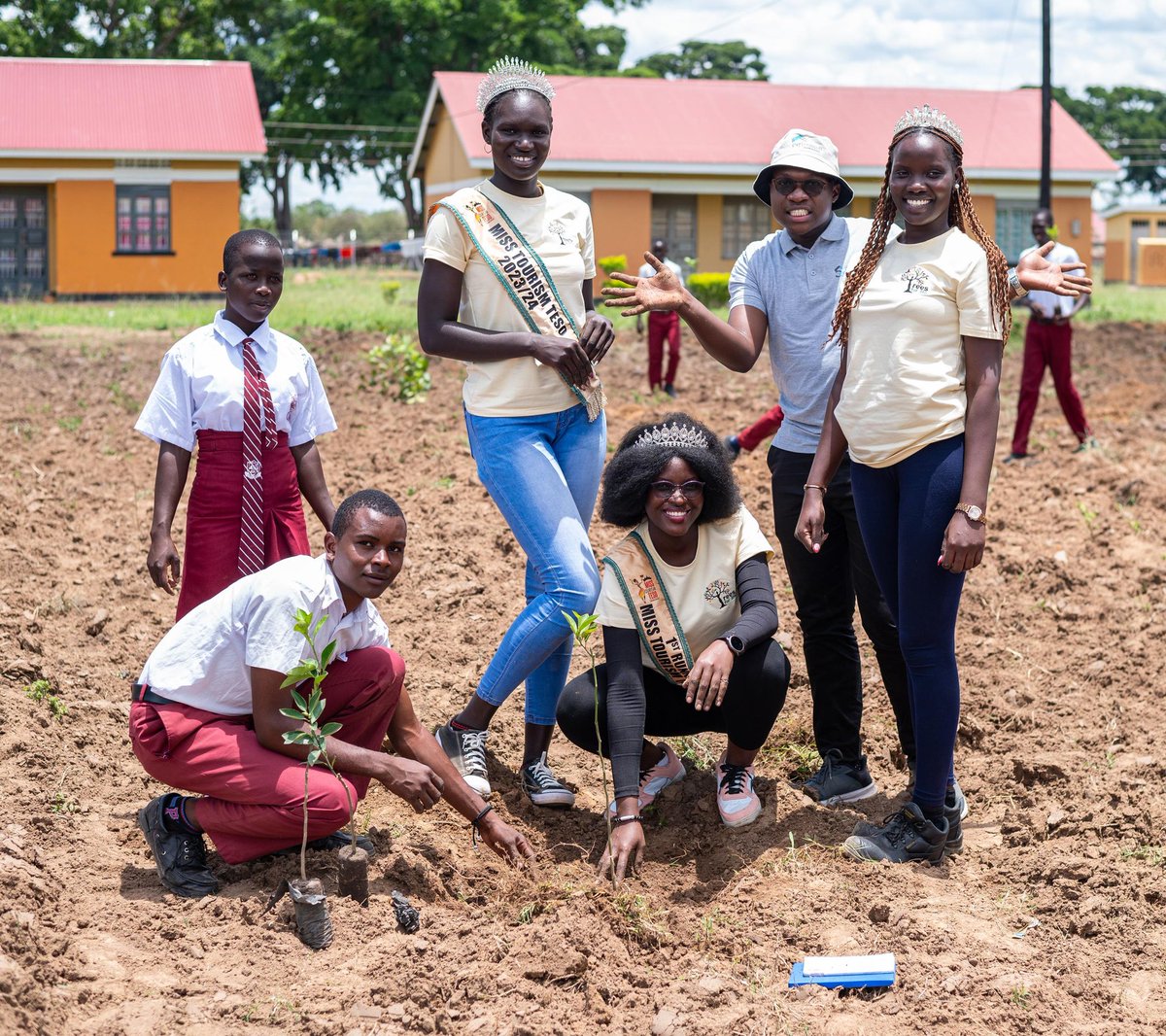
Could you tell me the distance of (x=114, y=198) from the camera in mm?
24859

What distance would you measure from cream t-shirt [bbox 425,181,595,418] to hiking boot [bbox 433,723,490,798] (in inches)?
41.0

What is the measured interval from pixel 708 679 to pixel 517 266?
134 cm

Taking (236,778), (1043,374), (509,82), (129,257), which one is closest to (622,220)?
(129,257)

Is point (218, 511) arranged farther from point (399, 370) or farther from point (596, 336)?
point (399, 370)

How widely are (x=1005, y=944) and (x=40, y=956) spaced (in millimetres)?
2392

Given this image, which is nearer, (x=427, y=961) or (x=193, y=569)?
(x=427, y=961)

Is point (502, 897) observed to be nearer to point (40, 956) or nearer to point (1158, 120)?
point (40, 956)

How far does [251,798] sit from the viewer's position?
380 centimetres

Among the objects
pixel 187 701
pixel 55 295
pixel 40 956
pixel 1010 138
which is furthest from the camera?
pixel 1010 138

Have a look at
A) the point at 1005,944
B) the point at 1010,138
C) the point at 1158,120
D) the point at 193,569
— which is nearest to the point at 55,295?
the point at 1010,138

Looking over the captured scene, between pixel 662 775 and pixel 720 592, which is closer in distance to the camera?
pixel 720 592

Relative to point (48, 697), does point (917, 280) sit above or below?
above

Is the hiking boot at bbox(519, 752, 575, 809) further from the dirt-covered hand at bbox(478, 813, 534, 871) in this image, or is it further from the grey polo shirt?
the grey polo shirt

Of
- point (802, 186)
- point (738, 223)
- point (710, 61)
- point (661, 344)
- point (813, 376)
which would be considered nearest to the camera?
point (802, 186)
